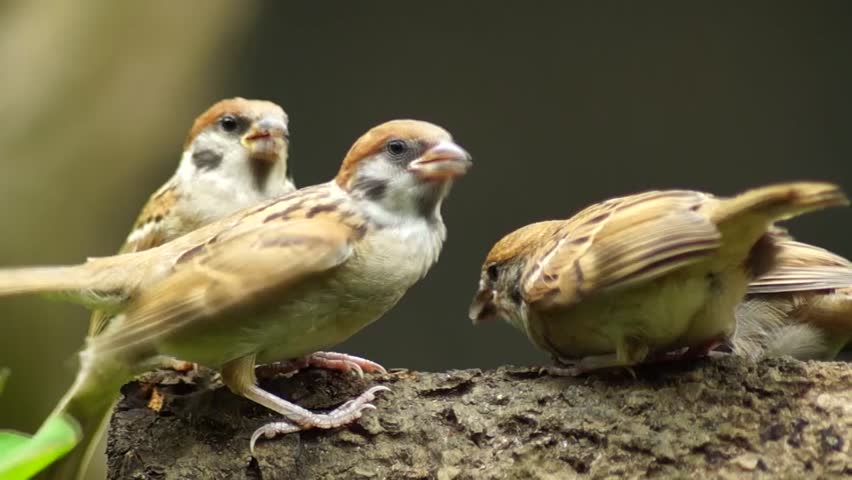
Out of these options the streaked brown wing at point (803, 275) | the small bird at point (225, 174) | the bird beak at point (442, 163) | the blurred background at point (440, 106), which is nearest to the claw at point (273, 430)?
the bird beak at point (442, 163)

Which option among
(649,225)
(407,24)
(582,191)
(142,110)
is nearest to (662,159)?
(582,191)

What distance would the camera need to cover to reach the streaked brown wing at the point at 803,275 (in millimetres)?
2906

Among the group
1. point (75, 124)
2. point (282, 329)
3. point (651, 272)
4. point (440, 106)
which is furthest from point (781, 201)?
point (75, 124)

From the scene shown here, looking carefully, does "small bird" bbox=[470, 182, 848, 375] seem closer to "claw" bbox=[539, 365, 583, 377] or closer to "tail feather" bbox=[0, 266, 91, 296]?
"claw" bbox=[539, 365, 583, 377]

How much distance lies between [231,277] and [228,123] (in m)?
1.20

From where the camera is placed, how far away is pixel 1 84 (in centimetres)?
533

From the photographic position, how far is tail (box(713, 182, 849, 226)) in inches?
86.0

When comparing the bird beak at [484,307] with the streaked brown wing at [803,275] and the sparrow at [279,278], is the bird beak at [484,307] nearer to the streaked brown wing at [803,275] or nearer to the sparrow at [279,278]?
the sparrow at [279,278]

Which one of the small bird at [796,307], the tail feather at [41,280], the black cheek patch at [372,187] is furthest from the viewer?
the small bird at [796,307]

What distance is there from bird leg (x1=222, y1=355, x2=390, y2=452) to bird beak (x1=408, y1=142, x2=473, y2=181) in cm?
65

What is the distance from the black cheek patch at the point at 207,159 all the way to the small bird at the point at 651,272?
4.19 ft

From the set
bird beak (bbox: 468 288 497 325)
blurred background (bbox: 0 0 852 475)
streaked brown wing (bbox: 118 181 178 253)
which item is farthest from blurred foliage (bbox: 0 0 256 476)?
bird beak (bbox: 468 288 497 325)

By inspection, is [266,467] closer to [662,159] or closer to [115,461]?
[115,461]

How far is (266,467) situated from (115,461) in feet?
1.48
